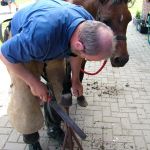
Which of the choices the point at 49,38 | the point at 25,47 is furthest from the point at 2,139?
the point at 49,38

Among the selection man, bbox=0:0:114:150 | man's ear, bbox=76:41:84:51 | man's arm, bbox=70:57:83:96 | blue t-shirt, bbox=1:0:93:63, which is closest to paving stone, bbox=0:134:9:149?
man, bbox=0:0:114:150

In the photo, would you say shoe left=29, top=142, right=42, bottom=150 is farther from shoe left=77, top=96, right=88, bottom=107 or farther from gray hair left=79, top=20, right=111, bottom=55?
gray hair left=79, top=20, right=111, bottom=55

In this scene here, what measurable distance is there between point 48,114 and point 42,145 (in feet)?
1.12

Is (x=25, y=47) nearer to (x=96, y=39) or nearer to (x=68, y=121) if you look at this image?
(x=96, y=39)

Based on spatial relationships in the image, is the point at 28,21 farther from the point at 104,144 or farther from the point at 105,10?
the point at 104,144

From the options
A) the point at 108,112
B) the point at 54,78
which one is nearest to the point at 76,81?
the point at 54,78

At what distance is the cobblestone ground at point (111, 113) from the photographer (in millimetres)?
3525

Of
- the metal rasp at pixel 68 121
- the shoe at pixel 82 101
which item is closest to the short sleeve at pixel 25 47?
the metal rasp at pixel 68 121

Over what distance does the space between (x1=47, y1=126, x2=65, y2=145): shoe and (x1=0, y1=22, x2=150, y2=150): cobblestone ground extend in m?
0.06

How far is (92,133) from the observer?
12.2ft

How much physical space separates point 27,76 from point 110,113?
77.5 inches

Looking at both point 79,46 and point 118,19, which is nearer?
point 79,46

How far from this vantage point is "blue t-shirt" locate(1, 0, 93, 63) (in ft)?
7.10

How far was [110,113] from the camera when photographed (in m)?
4.20
